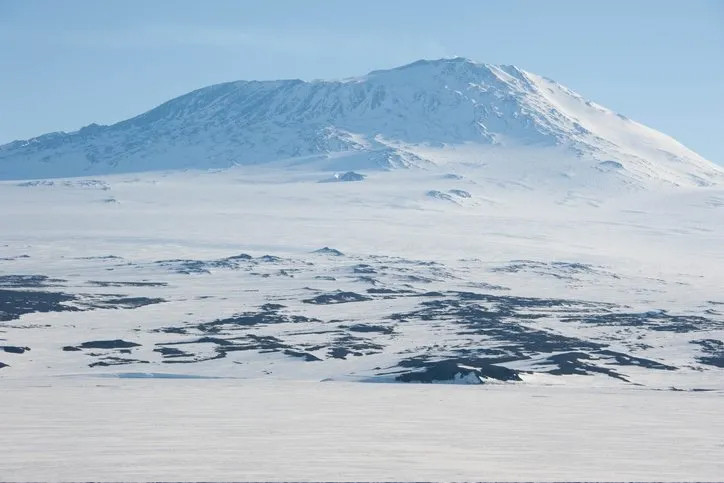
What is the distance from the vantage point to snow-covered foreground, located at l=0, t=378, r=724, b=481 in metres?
19.5

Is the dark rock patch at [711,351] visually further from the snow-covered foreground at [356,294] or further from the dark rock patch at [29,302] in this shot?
the dark rock patch at [29,302]

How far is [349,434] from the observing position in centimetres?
2484

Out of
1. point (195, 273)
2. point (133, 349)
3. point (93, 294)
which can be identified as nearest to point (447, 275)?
point (195, 273)

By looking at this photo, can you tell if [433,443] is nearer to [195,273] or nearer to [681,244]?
[195,273]

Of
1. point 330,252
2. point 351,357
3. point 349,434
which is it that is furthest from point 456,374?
point 330,252

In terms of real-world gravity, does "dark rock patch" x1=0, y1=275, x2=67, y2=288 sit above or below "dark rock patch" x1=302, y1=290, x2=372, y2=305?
above

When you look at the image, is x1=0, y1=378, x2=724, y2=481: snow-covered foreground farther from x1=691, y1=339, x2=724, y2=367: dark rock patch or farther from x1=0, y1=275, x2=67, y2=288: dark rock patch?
x1=0, y1=275, x2=67, y2=288: dark rock patch

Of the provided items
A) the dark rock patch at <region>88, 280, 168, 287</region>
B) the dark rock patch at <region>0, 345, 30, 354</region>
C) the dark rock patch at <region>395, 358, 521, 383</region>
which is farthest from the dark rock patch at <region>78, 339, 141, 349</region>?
the dark rock patch at <region>88, 280, 168, 287</region>

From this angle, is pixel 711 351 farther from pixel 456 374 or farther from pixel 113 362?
pixel 113 362

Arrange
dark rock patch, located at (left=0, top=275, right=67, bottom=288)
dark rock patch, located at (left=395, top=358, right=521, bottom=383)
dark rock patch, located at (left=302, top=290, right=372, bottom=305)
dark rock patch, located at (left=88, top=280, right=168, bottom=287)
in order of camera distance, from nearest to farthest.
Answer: dark rock patch, located at (left=395, top=358, right=521, bottom=383), dark rock patch, located at (left=302, top=290, right=372, bottom=305), dark rock patch, located at (left=0, top=275, right=67, bottom=288), dark rock patch, located at (left=88, top=280, right=168, bottom=287)

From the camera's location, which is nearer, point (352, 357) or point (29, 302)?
point (352, 357)

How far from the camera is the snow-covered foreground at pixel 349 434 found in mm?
19469

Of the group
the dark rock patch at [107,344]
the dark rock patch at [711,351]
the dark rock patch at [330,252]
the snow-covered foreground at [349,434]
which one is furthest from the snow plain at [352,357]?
the dark rock patch at [330,252]

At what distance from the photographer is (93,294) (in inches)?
3686
